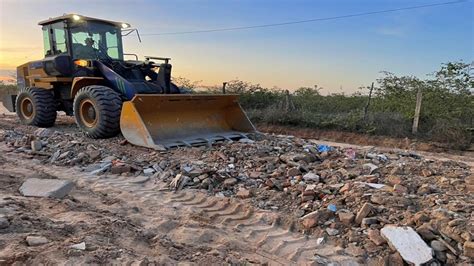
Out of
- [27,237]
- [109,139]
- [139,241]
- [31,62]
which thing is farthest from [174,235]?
[31,62]

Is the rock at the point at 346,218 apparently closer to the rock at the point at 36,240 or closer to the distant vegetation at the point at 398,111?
the rock at the point at 36,240

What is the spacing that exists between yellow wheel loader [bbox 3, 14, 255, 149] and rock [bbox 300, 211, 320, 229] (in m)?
3.41

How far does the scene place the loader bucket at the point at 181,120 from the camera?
263 inches

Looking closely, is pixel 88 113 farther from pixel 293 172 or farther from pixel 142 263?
pixel 142 263

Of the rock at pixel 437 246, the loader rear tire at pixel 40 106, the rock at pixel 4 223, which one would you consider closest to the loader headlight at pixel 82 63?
the loader rear tire at pixel 40 106

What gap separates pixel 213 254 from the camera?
9.91 ft

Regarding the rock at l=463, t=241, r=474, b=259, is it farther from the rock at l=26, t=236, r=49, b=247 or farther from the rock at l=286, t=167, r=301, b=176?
the rock at l=26, t=236, r=49, b=247

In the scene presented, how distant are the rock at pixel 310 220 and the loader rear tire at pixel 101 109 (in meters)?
4.82

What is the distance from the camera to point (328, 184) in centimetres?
462

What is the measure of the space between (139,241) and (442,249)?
2.53 metres

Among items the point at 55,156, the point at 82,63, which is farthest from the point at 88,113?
the point at 55,156

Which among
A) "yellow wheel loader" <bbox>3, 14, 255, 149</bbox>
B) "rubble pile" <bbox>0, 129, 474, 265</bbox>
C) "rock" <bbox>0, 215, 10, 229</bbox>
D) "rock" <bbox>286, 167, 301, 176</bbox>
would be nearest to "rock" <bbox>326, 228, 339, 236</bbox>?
"rubble pile" <bbox>0, 129, 474, 265</bbox>

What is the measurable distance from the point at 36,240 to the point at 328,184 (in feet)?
10.4

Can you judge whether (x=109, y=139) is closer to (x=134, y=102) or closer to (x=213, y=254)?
(x=134, y=102)
